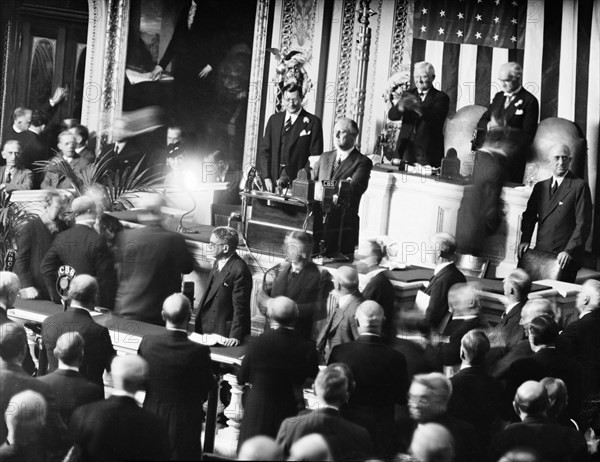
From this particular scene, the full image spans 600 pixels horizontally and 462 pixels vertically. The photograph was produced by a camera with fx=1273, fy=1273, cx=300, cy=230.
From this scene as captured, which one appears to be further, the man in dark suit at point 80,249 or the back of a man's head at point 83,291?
the man in dark suit at point 80,249

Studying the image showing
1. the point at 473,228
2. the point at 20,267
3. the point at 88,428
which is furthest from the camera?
the point at 473,228

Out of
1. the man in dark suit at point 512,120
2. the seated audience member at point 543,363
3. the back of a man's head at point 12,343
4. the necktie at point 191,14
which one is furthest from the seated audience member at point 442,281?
the necktie at point 191,14

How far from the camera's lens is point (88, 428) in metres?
6.86

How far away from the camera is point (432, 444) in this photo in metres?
6.54

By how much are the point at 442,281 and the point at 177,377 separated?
6.84 feet

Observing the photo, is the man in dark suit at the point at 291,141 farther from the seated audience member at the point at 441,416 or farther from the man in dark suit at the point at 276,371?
the seated audience member at the point at 441,416

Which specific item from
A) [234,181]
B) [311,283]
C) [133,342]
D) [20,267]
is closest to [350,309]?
[311,283]

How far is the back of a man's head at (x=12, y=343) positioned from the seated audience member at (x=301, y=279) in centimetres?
189

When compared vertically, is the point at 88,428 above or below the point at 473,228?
below

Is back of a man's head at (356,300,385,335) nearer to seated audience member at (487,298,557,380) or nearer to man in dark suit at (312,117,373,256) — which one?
seated audience member at (487,298,557,380)

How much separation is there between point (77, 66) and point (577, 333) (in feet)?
22.3

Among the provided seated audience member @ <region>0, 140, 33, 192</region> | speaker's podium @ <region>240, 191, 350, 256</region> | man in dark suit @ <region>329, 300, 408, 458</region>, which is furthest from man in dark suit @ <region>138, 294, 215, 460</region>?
seated audience member @ <region>0, 140, 33, 192</region>

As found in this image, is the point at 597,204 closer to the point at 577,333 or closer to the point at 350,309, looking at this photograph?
the point at 577,333

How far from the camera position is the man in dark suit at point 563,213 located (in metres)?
9.52
